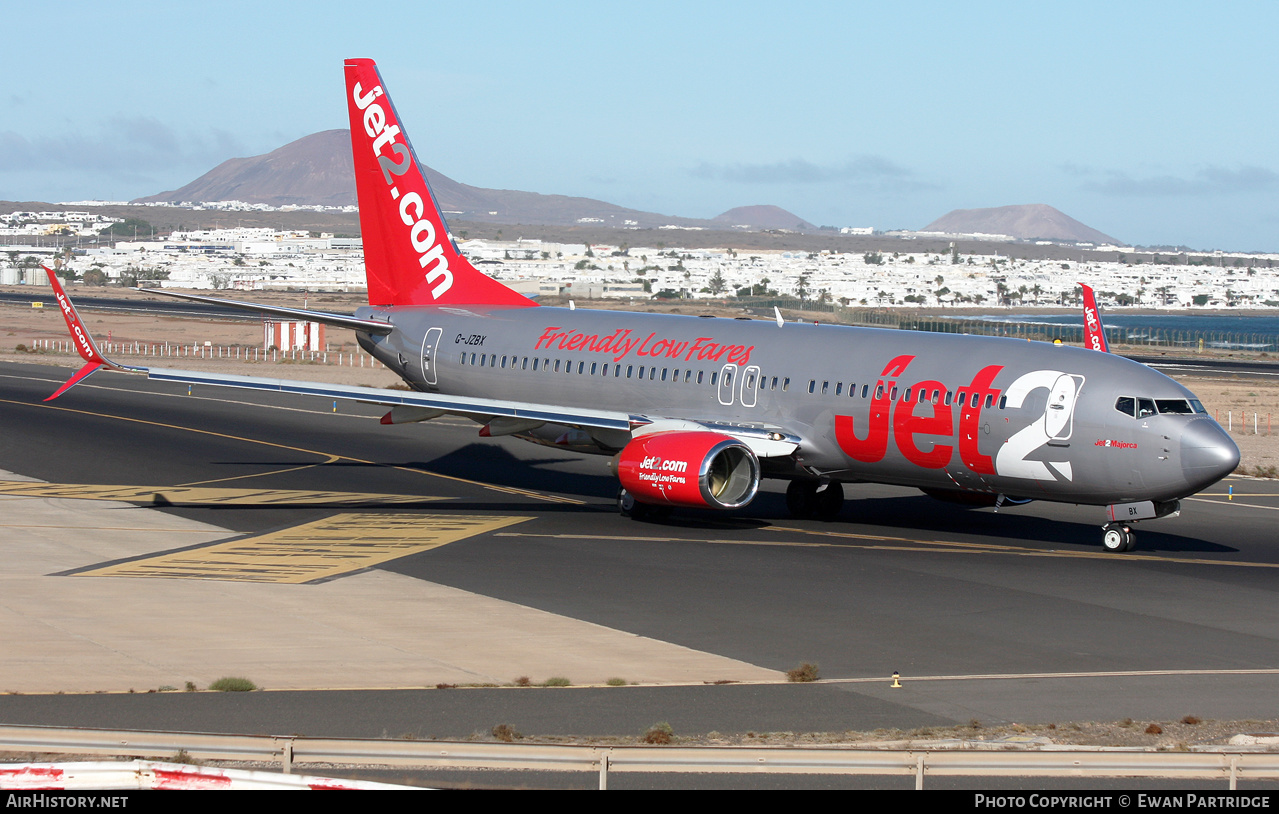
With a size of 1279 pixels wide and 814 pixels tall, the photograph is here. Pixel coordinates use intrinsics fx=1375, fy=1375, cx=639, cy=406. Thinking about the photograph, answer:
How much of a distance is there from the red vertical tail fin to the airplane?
0.26 ft

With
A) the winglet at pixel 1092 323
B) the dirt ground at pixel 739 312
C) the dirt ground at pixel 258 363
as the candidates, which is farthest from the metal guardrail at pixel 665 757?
the winglet at pixel 1092 323

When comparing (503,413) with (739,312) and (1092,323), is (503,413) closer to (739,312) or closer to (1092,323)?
(1092,323)

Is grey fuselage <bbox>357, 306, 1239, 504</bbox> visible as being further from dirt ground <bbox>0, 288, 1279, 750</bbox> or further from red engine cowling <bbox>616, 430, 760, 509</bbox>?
dirt ground <bbox>0, 288, 1279, 750</bbox>

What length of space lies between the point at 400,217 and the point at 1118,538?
81.9ft

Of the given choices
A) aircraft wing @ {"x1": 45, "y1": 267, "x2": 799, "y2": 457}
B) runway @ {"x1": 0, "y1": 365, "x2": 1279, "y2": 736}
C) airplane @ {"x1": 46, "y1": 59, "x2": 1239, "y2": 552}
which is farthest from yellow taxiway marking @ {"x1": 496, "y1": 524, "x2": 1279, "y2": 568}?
aircraft wing @ {"x1": 45, "y1": 267, "x2": 799, "y2": 457}

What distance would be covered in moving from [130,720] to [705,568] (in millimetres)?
14922

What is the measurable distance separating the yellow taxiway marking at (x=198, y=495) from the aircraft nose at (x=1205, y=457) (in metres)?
20.7

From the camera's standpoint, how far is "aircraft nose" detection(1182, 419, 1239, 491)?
98.2 feet

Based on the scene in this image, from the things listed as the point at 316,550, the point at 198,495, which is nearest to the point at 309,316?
the point at 198,495

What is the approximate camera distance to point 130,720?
17.3 metres

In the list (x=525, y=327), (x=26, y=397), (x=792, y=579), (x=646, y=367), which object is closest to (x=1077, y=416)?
(x=792, y=579)

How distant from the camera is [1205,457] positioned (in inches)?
1180

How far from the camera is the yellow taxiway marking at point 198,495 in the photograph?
3875 cm

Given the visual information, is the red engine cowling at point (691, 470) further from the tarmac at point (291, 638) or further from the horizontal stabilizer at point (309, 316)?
the horizontal stabilizer at point (309, 316)
